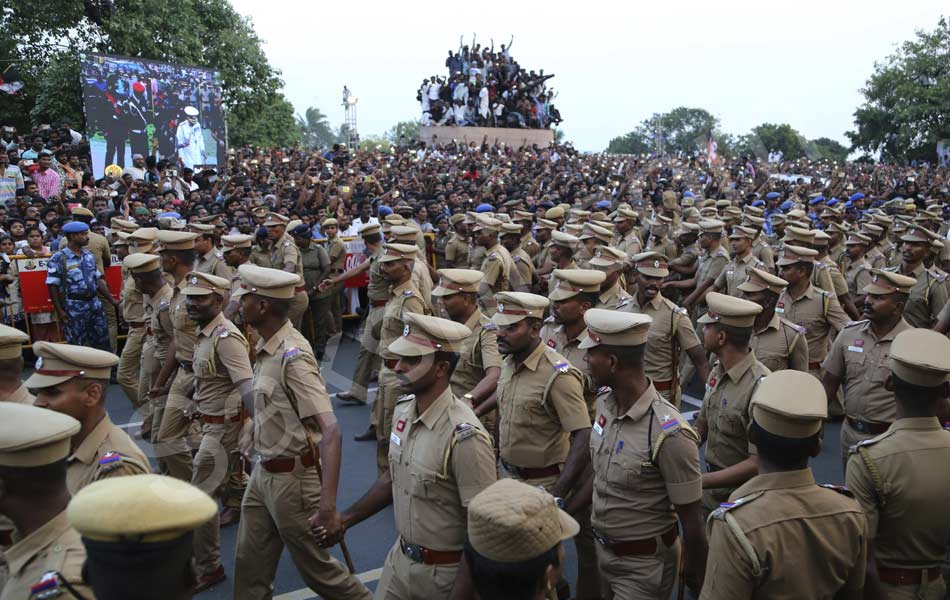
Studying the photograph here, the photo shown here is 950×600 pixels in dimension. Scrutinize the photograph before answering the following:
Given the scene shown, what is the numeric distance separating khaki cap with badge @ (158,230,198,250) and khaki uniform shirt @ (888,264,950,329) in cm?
681

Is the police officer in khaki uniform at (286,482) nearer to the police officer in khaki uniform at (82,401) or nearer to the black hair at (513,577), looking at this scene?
the police officer in khaki uniform at (82,401)

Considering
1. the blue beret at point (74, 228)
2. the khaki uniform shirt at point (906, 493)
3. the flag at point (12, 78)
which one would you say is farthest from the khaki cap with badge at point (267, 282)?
the flag at point (12, 78)

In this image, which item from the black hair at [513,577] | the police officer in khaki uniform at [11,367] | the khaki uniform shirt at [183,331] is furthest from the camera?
the khaki uniform shirt at [183,331]

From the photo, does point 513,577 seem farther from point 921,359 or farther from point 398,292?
point 398,292

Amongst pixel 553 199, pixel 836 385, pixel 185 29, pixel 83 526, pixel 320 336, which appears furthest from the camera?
pixel 185 29

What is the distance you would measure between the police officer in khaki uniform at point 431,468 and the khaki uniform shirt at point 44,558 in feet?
4.43

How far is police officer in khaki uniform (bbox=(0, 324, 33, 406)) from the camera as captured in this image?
141 inches

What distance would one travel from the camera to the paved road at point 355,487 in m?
4.71

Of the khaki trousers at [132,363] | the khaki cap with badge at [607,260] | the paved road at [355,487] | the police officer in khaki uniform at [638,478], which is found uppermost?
the khaki cap with badge at [607,260]

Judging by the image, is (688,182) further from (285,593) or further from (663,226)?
(285,593)

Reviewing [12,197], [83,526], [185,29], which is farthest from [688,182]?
[83,526]

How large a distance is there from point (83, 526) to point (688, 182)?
25.7 m

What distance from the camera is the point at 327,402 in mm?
3928

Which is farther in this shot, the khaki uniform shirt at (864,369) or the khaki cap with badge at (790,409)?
the khaki uniform shirt at (864,369)
